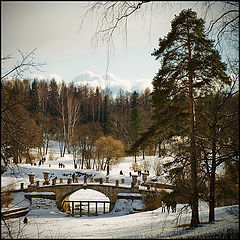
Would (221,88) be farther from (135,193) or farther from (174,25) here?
(135,193)

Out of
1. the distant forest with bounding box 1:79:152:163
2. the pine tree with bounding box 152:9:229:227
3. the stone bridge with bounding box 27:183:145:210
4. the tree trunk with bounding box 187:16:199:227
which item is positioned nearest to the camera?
the distant forest with bounding box 1:79:152:163

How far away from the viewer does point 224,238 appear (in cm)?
523

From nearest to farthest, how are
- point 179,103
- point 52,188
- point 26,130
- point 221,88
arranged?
point 26,130 → point 221,88 → point 179,103 → point 52,188

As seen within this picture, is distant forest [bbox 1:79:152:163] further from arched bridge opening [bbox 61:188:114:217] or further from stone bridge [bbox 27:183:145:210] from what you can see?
arched bridge opening [bbox 61:188:114:217]

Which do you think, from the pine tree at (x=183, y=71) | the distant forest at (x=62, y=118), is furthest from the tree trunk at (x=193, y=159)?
the distant forest at (x=62, y=118)

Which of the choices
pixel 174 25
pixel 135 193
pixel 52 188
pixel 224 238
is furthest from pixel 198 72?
pixel 52 188

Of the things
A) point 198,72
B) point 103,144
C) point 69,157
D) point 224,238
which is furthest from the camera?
point 69,157

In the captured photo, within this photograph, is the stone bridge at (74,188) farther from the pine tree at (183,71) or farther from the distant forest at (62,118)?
the pine tree at (183,71)

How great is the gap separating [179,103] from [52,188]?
21354mm

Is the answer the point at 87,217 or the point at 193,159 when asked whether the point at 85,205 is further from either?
the point at 193,159

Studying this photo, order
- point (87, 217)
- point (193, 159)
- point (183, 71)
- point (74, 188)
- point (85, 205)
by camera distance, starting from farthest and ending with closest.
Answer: point (85, 205) → point (74, 188) → point (87, 217) → point (183, 71) → point (193, 159)

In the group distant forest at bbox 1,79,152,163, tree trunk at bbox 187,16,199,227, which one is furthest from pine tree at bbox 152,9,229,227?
distant forest at bbox 1,79,152,163

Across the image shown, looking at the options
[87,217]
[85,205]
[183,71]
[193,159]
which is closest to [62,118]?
[85,205]

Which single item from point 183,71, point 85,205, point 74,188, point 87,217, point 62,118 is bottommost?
point 85,205
